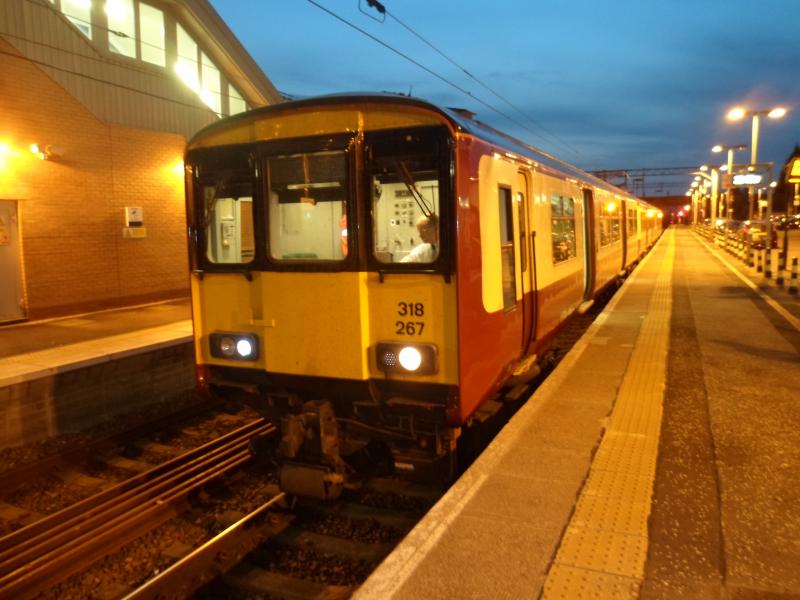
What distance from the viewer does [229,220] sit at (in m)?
5.21

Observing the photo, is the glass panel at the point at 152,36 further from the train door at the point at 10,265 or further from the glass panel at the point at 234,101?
the train door at the point at 10,265

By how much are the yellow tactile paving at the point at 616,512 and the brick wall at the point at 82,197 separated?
10.4 metres

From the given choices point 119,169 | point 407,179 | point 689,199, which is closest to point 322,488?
point 407,179

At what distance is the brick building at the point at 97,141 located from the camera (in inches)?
459

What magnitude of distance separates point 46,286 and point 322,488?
9.72 m

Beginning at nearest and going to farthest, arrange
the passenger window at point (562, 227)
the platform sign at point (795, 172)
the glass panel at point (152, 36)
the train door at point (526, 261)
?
the train door at point (526, 261) < the passenger window at point (562, 227) < the platform sign at point (795, 172) < the glass panel at point (152, 36)

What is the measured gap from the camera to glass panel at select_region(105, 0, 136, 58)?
13.8m

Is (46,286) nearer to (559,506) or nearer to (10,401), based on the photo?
(10,401)

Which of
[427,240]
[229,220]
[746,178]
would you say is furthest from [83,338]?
[746,178]

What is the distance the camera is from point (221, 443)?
716 centimetres

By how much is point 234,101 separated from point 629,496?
16.5 metres

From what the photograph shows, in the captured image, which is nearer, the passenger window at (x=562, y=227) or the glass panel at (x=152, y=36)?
the passenger window at (x=562, y=227)

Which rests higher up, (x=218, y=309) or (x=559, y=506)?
(x=218, y=309)

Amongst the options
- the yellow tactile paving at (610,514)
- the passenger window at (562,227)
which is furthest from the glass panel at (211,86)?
the yellow tactile paving at (610,514)
